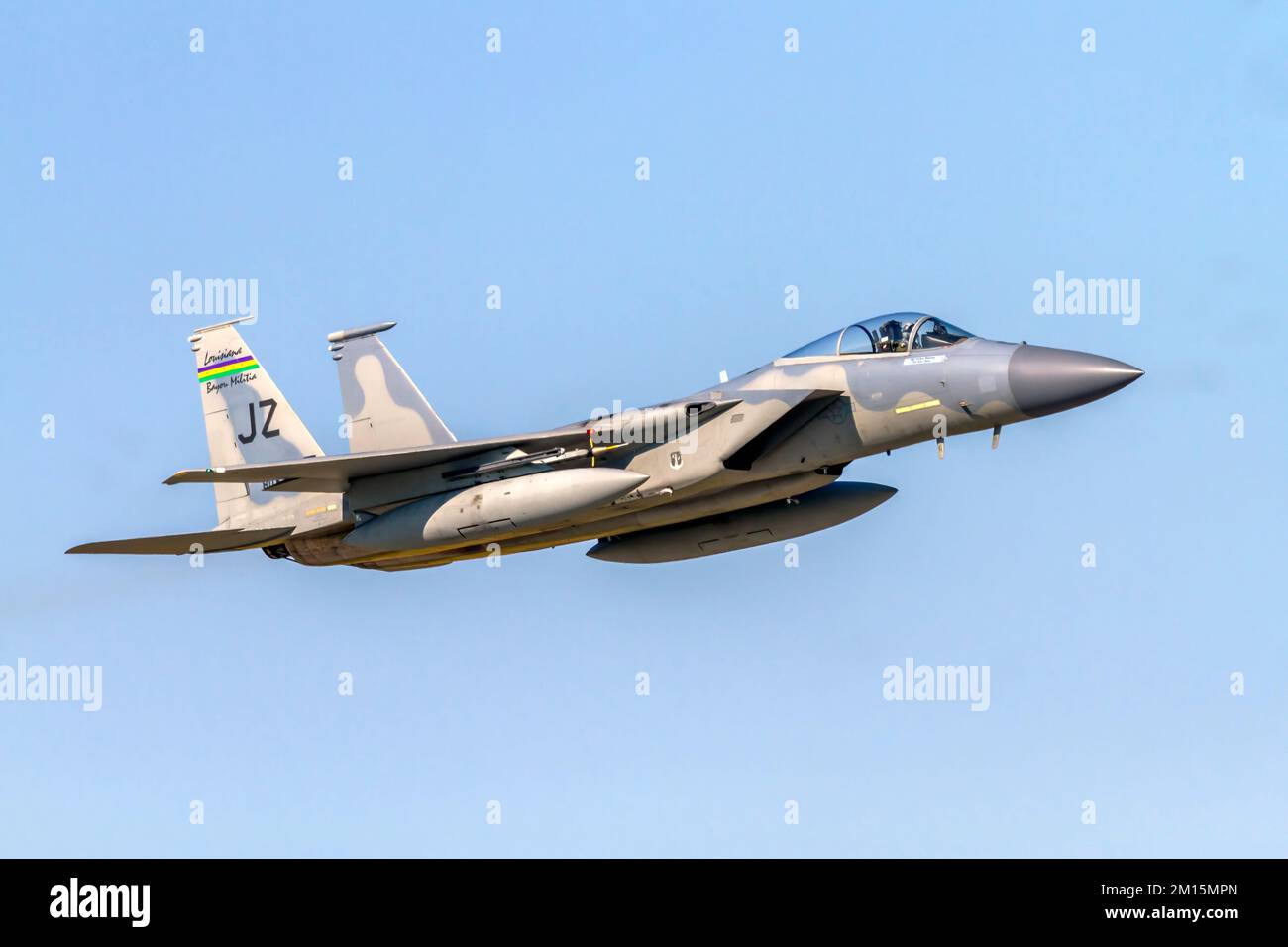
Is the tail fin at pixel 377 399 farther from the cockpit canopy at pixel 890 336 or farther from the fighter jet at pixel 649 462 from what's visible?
the cockpit canopy at pixel 890 336

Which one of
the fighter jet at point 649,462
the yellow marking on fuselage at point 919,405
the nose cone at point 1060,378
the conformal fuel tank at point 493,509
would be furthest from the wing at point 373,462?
the nose cone at point 1060,378

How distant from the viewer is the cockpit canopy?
68.3 ft

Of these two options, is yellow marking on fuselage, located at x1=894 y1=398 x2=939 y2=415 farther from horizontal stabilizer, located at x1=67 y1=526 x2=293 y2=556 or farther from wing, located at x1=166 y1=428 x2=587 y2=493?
horizontal stabilizer, located at x1=67 y1=526 x2=293 y2=556

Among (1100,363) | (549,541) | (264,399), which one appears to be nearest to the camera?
(1100,363)

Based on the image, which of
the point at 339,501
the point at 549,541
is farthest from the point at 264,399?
the point at 549,541

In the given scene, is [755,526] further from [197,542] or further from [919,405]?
[197,542]

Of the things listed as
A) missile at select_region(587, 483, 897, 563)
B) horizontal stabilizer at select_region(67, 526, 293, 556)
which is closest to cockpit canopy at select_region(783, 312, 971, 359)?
missile at select_region(587, 483, 897, 563)

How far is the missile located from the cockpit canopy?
2304 mm

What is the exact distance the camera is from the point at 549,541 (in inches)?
898

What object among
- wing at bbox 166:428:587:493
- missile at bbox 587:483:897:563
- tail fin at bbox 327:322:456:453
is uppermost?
tail fin at bbox 327:322:456:453
